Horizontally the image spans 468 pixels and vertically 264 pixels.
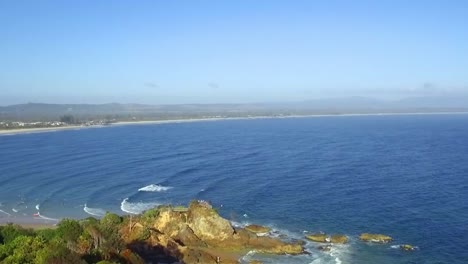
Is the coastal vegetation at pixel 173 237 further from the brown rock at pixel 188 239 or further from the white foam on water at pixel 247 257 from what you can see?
the white foam on water at pixel 247 257

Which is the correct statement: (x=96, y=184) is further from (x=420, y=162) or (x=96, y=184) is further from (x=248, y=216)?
(x=420, y=162)

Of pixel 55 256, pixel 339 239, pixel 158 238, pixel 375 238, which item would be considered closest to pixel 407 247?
pixel 375 238

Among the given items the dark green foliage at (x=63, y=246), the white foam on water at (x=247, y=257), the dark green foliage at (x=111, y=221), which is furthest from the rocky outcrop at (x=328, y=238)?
the dark green foliage at (x=111, y=221)

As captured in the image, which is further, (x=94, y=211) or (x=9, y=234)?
(x=94, y=211)

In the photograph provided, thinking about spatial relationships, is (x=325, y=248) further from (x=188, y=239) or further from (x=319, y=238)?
(x=188, y=239)

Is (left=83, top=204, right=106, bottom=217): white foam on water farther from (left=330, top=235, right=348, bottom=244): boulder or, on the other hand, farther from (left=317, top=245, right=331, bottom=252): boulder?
(left=330, top=235, right=348, bottom=244): boulder

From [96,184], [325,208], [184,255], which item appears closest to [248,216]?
[325,208]
